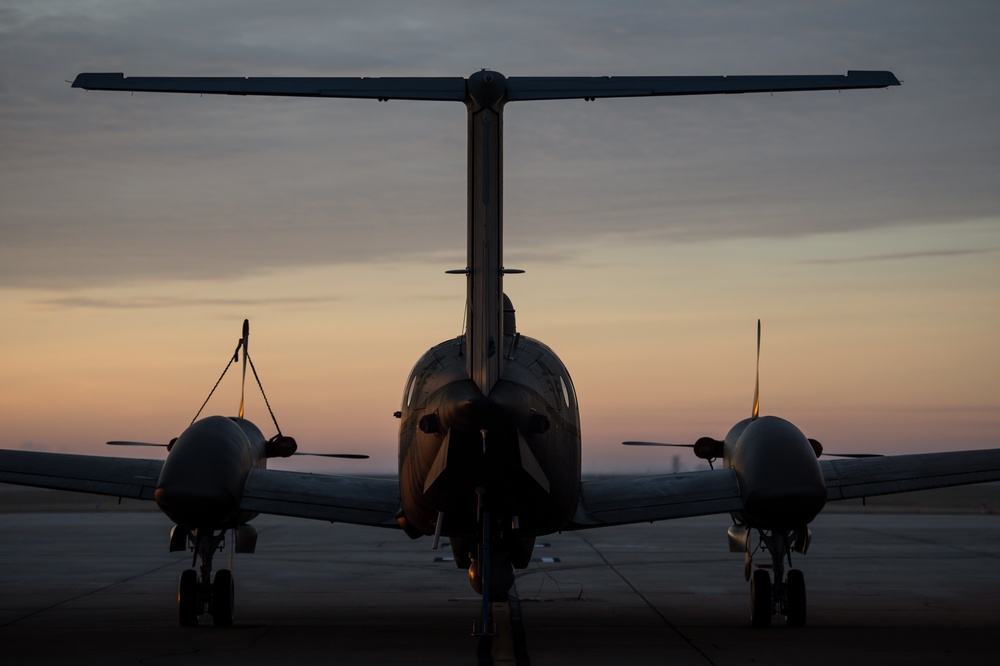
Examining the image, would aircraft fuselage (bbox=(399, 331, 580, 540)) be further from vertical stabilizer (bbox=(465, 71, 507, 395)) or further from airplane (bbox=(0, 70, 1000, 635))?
vertical stabilizer (bbox=(465, 71, 507, 395))

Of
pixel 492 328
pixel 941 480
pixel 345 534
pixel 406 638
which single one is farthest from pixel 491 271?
pixel 345 534

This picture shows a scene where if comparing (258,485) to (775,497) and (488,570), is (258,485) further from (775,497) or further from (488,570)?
(775,497)

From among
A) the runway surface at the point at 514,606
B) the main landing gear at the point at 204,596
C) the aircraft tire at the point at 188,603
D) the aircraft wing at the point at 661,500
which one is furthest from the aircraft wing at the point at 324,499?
the aircraft wing at the point at 661,500

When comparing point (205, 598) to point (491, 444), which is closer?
point (491, 444)

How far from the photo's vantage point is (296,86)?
13.5 meters

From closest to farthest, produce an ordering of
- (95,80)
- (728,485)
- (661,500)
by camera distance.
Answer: (95,80) < (728,485) < (661,500)

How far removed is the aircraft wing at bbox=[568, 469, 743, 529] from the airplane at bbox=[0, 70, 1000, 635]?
26 millimetres

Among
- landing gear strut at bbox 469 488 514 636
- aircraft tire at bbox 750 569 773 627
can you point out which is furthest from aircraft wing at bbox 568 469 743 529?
aircraft tire at bbox 750 569 773 627

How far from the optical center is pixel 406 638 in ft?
54.5

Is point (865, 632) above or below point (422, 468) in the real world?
below

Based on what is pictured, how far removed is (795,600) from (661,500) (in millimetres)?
2452

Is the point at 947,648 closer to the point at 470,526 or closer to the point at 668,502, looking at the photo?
the point at 668,502

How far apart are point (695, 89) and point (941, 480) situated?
27.2ft

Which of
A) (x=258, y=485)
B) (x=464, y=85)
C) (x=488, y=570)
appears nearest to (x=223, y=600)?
(x=258, y=485)
